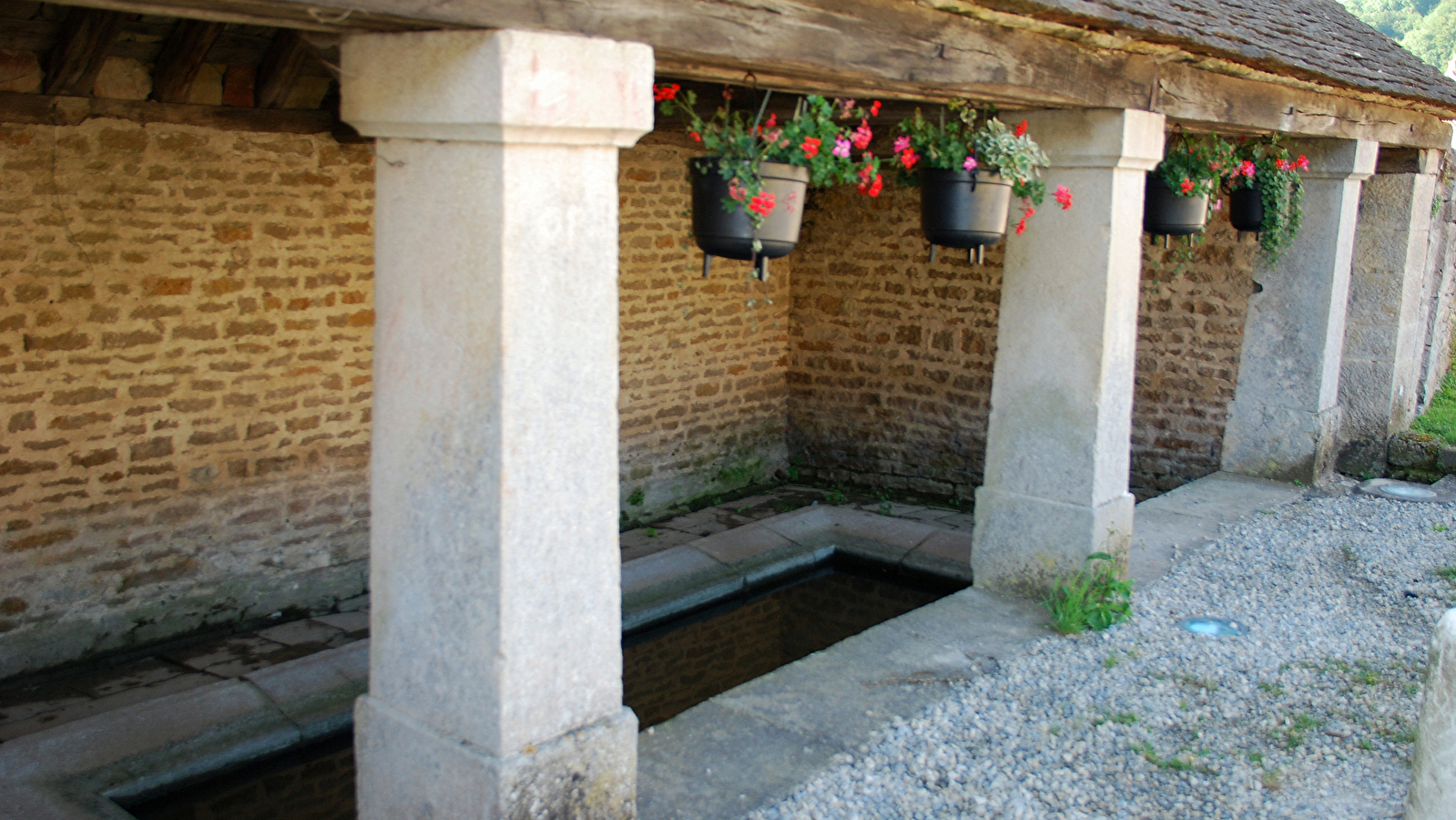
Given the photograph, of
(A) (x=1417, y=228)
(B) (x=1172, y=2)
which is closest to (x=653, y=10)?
(B) (x=1172, y=2)

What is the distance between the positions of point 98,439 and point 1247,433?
6.52 meters

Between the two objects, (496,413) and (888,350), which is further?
(888,350)

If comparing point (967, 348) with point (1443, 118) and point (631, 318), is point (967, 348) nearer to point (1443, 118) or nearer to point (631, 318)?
point (631, 318)

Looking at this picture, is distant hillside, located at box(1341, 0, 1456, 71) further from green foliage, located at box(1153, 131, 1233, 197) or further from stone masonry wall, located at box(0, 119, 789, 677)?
stone masonry wall, located at box(0, 119, 789, 677)

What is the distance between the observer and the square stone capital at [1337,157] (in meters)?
6.80

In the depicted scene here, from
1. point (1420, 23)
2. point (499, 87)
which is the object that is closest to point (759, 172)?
point (499, 87)

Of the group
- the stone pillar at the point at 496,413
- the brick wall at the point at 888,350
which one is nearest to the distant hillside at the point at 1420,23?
the brick wall at the point at 888,350

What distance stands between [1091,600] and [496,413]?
314 cm

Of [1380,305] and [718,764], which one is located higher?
[1380,305]

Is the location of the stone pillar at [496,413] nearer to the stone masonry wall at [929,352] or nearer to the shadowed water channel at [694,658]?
the shadowed water channel at [694,658]

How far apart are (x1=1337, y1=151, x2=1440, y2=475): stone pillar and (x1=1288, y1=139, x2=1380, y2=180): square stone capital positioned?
618mm

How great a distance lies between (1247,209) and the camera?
6656 mm

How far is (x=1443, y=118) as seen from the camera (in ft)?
25.3

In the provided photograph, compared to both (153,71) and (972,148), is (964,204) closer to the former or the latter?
(972,148)
